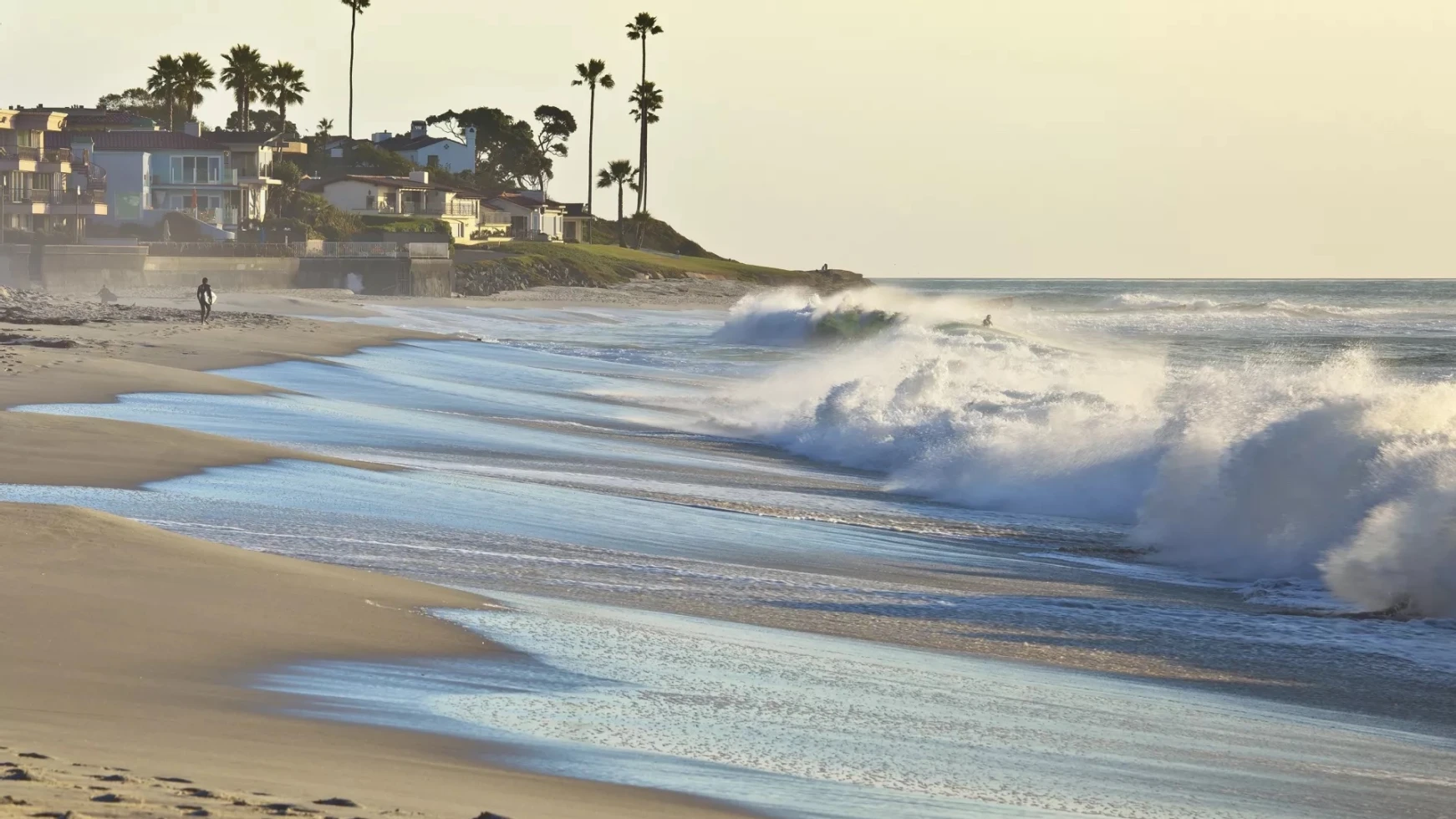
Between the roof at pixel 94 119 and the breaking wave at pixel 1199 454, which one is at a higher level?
the roof at pixel 94 119

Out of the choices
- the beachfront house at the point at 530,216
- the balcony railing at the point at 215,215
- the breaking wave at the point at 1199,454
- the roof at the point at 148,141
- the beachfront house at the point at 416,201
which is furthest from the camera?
the beachfront house at the point at 530,216

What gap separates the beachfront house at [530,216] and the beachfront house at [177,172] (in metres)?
37.7

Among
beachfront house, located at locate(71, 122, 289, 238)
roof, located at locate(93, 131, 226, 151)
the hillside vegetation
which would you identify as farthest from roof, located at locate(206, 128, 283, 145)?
the hillside vegetation

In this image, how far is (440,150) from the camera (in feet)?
483

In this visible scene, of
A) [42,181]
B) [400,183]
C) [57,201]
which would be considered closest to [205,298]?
[57,201]

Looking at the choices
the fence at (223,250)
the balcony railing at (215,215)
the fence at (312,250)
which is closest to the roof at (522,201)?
the balcony railing at (215,215)

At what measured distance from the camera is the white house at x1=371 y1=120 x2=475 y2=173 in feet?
479

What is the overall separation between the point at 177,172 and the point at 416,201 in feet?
99.6

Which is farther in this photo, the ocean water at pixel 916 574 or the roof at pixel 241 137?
the roof at pixel 241 137

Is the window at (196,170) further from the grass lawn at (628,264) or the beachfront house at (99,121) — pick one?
the grass lawn at (628,264)

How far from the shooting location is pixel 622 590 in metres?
10.8

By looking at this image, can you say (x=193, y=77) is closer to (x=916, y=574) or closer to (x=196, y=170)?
(x=196, y=170)

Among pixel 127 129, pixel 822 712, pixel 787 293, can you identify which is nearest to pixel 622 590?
pixel 822 712

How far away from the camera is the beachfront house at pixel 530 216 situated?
132012mm
